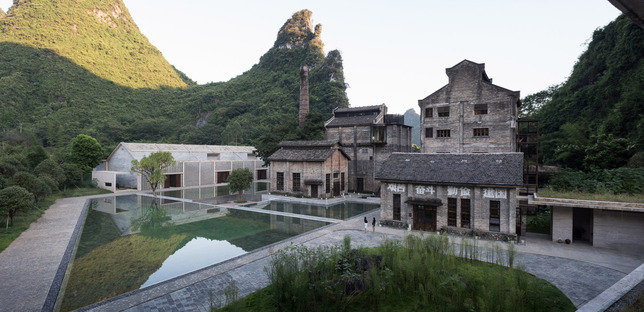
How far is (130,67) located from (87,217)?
93.9m

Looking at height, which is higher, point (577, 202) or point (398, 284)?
point (577, 202)

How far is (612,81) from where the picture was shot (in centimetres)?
3347

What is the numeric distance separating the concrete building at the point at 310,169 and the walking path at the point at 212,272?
42.8 feet

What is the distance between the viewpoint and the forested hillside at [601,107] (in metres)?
24.9

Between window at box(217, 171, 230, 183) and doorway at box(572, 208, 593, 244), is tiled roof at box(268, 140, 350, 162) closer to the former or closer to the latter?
window at box(217, 171, 230, 183)

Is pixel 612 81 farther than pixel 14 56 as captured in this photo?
No

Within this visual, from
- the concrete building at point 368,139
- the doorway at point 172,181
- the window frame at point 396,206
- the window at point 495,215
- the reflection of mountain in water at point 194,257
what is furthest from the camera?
the doorway at point 172,181

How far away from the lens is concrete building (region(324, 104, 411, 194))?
35188 millimetres

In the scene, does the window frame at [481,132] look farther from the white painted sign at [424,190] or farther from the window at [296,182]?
the window at [296,182]

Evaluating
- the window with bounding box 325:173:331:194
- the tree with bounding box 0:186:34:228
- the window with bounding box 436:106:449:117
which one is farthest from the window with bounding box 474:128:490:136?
the tree with bounding box 0:186:34:228

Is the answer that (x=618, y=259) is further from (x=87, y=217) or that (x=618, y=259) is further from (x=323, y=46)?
(x=323, y=46)

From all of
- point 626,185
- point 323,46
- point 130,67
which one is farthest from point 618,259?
point 130,67

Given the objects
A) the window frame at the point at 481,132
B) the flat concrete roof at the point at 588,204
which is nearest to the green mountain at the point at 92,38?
the window frame at the point at 481,132

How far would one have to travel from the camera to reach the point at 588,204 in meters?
14.9
